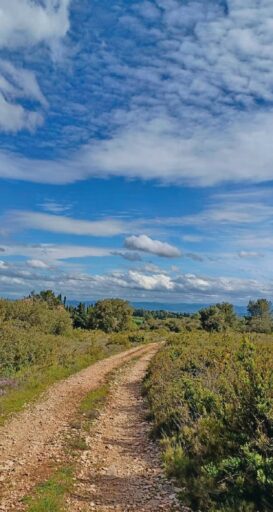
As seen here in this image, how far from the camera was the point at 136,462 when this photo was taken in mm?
12078

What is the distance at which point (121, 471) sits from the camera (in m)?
11.4

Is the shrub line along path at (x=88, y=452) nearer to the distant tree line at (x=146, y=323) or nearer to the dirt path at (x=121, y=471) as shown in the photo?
the dirt path at (x=121, y=471)

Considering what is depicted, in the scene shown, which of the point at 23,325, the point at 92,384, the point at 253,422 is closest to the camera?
the point at 253,422

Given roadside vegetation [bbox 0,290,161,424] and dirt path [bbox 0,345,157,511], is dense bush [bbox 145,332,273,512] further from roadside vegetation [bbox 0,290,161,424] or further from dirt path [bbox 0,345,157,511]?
roadside vegetation [bbox 0,290,161,424]

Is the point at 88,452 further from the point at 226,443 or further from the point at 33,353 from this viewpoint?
the point at 33,353

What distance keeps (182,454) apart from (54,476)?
3.19m

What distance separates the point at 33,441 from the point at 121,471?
369 centimetres

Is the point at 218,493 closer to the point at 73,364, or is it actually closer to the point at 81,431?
the point at 81,431

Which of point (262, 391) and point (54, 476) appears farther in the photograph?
point (54, 476)

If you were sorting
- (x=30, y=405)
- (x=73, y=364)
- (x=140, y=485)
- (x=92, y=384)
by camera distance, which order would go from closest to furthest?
1. (x=140, y=485)
2. (x=30, y=405)
3. (x=92, y=384)
4. (x=73, y=364)

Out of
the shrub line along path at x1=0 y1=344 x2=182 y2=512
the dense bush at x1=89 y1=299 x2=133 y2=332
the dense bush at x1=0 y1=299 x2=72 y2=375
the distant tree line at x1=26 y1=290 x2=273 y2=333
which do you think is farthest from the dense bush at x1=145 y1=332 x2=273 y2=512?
the dense bush at x1=89 y1=299 x2=133 y2=332

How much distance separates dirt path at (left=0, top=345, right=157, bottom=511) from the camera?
10.1 metres

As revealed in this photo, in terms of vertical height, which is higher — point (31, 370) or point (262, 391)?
point (262, 391)

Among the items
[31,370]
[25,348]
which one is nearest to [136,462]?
[31,370]
